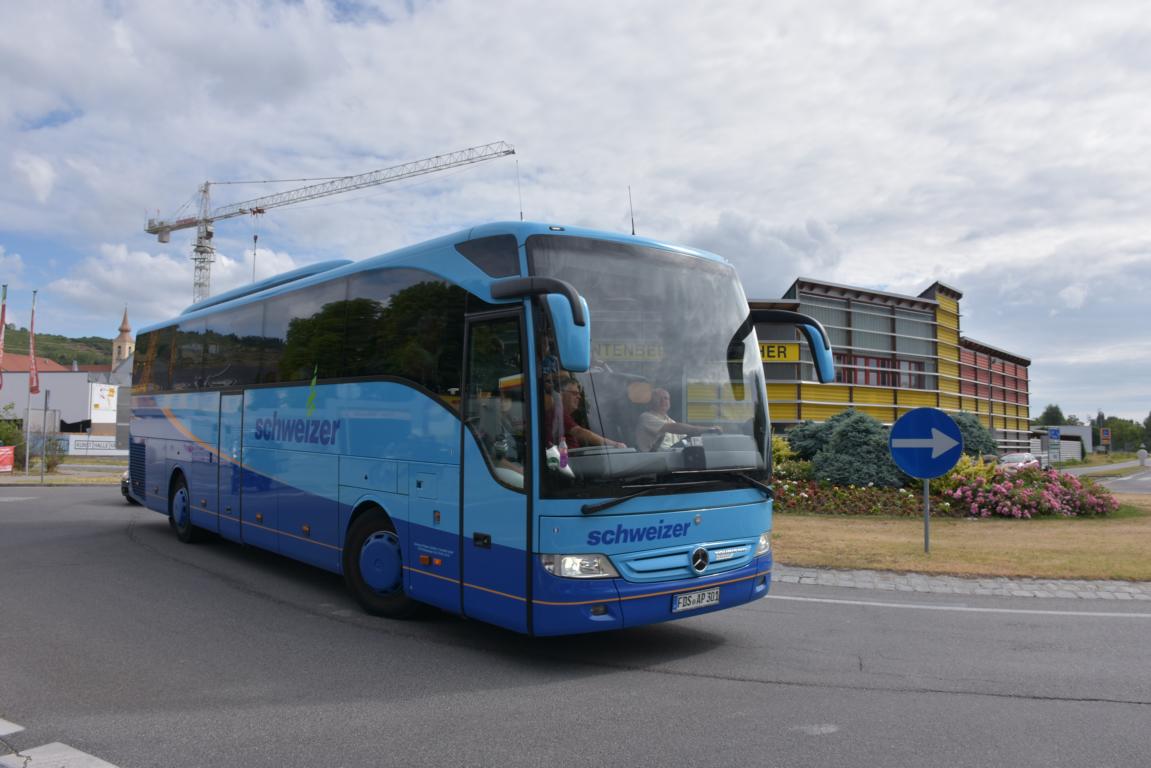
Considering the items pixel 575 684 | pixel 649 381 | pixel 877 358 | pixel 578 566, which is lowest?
pixel 575 684

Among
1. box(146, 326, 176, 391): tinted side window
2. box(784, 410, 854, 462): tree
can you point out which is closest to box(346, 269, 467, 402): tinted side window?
box(146, 326, 176, 391): tinted side window

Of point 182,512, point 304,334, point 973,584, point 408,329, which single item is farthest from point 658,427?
point 182,512

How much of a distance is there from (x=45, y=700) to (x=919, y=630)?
6385 mm

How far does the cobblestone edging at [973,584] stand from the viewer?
8.66 metres

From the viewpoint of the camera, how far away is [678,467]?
5.92 m

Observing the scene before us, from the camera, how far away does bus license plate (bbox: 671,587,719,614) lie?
5887 mm

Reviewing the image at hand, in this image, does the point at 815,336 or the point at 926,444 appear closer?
the point at 815,336

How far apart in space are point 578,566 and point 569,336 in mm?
1605

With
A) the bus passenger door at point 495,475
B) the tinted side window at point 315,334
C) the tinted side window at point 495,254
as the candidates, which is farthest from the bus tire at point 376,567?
the tinted side window at point 495,254

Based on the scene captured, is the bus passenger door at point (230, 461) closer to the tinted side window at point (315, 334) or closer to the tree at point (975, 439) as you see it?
the tinted side window at point (315, 334)

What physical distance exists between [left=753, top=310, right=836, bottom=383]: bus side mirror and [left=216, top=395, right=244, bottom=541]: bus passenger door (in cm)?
645

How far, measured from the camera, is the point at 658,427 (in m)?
5.87

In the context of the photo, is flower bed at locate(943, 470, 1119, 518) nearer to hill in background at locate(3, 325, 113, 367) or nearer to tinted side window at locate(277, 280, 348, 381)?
tinted side window at locate(277, 280, 348, 381)

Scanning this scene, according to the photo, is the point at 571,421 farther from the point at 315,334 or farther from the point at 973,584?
the point at 973,584
